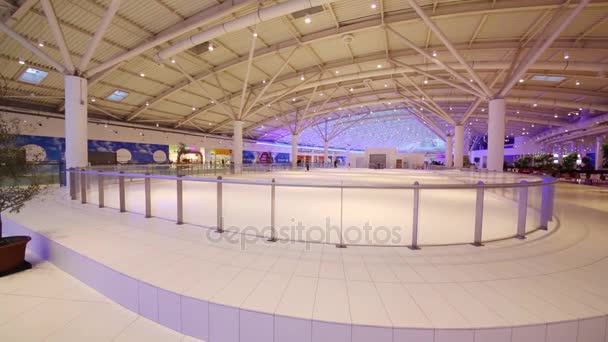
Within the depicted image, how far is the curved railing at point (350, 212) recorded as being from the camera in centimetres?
413

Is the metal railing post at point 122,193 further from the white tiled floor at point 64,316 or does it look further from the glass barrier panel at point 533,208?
the glass barrier panel at point 533,208

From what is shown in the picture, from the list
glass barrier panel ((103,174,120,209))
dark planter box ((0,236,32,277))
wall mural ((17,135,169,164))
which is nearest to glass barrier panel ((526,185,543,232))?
dark planter box ((0,236,32,277))

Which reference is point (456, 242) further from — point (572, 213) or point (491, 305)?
point (572, 213)

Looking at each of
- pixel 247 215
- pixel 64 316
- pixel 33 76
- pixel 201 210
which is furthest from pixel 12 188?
pixel 33 76

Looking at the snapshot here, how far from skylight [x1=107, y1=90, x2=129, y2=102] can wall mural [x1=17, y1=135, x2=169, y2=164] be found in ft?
20.4

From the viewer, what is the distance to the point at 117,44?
47.6 feet

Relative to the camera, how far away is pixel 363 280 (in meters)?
2.85

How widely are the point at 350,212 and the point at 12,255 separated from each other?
6.24 m

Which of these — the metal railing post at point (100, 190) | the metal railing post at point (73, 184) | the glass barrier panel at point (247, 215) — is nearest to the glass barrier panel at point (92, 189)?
the metal railing post at point (100, 190)

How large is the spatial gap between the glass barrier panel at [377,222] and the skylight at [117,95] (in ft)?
79.4

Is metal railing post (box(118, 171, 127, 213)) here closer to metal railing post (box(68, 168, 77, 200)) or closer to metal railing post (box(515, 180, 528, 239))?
metal railing post (box(68, 168, 77, 200))

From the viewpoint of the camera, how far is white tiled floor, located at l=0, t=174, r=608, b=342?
217 centimetres

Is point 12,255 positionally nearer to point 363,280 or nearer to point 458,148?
point 363,280

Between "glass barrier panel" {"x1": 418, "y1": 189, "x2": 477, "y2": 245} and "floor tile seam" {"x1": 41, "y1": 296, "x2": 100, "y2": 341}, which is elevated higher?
"glass barrier panel" {"x1": 418, "y1": 189, "x2": 477, "y2": 245}
